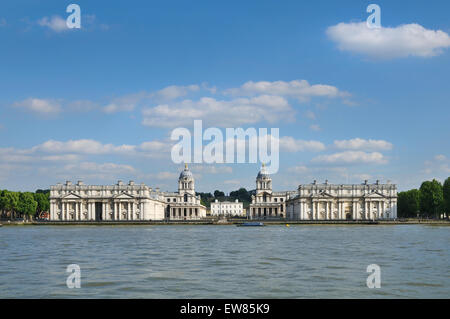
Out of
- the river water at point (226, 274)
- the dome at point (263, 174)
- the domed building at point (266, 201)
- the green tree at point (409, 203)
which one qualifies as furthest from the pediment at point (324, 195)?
→ the river water at point (226, 274)

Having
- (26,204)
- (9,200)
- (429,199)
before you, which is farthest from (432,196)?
(9,200)

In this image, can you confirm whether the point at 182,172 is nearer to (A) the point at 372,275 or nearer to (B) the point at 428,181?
(B) the point at 428,181

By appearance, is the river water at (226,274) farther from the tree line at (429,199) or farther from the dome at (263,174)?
the dome at (263,174)

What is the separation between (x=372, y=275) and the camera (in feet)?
82.4

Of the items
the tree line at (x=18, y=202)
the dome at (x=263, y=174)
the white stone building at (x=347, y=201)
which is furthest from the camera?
the dome at (x=263, y=174)

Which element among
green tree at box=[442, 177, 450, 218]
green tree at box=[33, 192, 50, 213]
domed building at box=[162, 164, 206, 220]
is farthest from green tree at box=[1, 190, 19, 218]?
green tree at box=[442, 177, 450, 218]

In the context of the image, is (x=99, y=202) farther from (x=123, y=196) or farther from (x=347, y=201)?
(x=347, y=201)

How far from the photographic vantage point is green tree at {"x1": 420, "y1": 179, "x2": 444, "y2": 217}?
116 metres

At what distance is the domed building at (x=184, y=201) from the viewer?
171 metres

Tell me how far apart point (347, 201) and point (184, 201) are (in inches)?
2327

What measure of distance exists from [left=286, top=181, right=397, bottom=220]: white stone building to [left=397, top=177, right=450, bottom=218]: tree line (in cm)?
491

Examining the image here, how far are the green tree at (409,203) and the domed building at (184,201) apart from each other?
61534 mm
